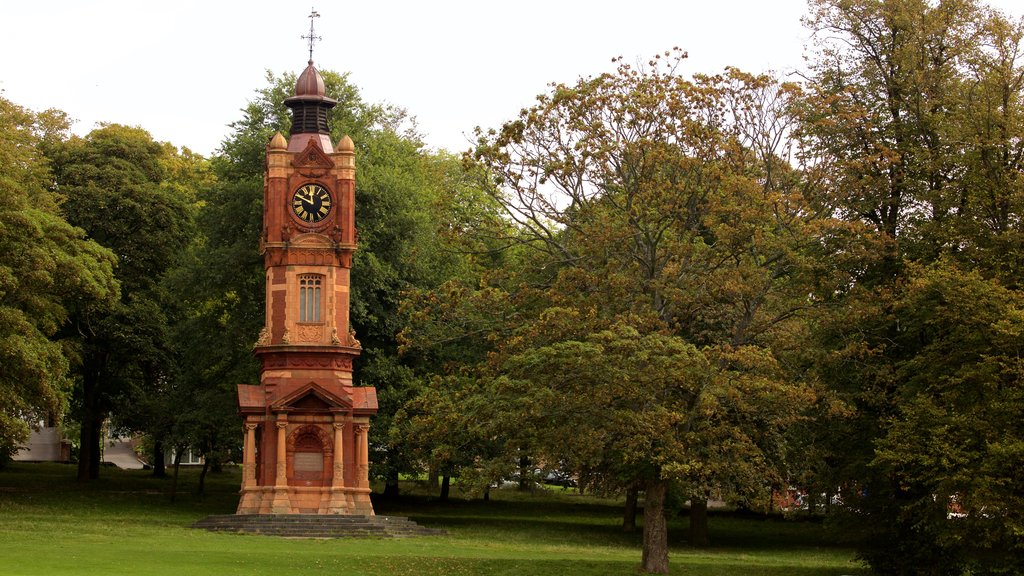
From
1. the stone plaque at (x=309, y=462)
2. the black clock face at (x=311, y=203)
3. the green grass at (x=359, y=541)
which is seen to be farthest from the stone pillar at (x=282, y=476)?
the black clock face at (x=311, y=203)

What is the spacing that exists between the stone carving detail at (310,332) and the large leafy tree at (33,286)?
7.07m

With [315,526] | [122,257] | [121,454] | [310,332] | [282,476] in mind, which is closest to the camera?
[315,526]

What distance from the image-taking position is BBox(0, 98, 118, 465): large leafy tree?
4444 cm

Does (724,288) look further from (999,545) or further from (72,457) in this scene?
(72,457)

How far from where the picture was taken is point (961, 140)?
35.3 m

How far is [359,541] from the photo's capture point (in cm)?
4156

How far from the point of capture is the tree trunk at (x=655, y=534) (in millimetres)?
35094

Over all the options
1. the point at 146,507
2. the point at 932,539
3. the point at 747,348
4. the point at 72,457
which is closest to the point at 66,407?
the point at 146,507

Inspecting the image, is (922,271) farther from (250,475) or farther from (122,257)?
(122,257)

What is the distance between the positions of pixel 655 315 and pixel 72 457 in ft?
179

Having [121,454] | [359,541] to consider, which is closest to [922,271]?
[359,541]

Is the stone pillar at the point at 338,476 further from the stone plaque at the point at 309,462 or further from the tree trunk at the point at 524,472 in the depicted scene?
the tree trunk at the point at 524,472

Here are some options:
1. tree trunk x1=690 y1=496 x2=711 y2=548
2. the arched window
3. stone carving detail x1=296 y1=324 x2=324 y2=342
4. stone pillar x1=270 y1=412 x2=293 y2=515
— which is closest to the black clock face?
the arched window

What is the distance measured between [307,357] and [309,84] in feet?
31.0
